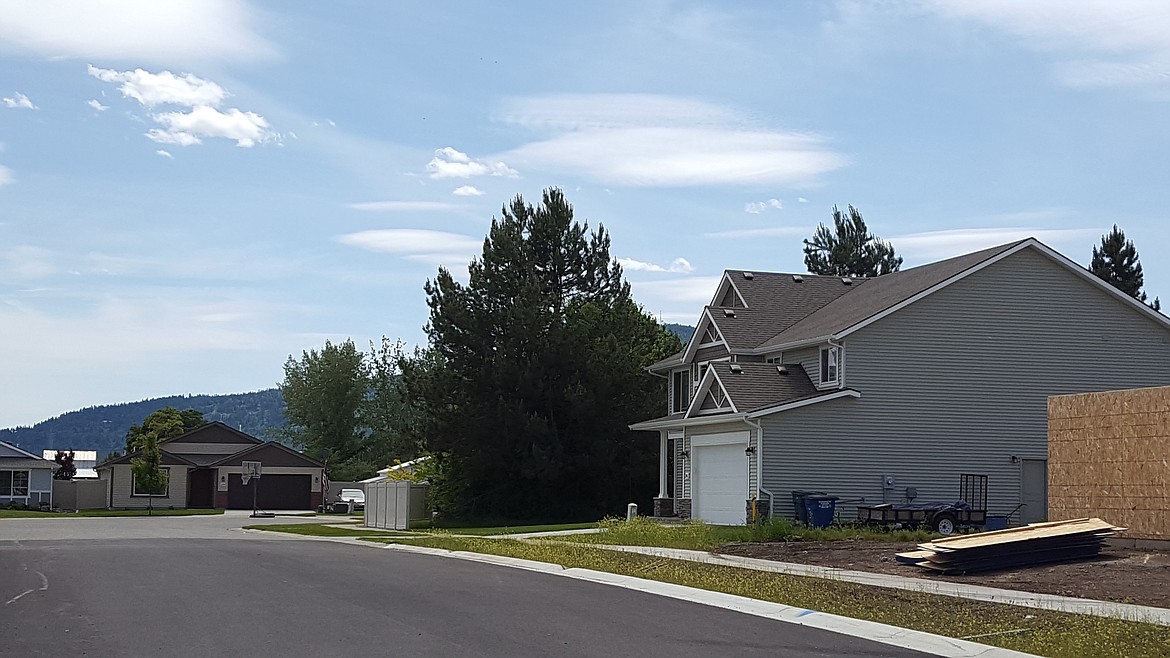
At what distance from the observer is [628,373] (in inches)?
1940

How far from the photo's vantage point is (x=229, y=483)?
7575 cm

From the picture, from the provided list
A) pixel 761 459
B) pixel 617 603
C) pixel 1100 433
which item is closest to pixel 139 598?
pixel 617 603

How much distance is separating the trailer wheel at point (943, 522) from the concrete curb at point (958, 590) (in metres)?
8.84

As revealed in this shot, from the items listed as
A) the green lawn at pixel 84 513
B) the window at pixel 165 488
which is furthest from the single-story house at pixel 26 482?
the green lawn at pixel 84 513

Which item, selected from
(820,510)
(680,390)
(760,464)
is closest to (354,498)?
(680,390)

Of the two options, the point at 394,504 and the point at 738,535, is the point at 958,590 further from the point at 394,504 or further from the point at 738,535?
the point at 394,504

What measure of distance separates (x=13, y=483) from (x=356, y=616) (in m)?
69.2

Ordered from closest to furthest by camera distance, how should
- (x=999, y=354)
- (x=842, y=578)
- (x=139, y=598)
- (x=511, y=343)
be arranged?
(x=139, y=598) → (x=842, y=578) → (x=999, y=354) → (x=511, y=343)

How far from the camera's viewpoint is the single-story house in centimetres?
7525

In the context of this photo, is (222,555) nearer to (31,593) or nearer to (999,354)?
(31,593)

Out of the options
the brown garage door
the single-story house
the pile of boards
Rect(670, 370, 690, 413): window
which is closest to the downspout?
Rect(670, 370, 690, 413): window

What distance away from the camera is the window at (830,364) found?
36.3 metres

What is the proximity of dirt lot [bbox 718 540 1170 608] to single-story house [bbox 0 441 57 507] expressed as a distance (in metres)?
60.8

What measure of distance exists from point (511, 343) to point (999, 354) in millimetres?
17995
